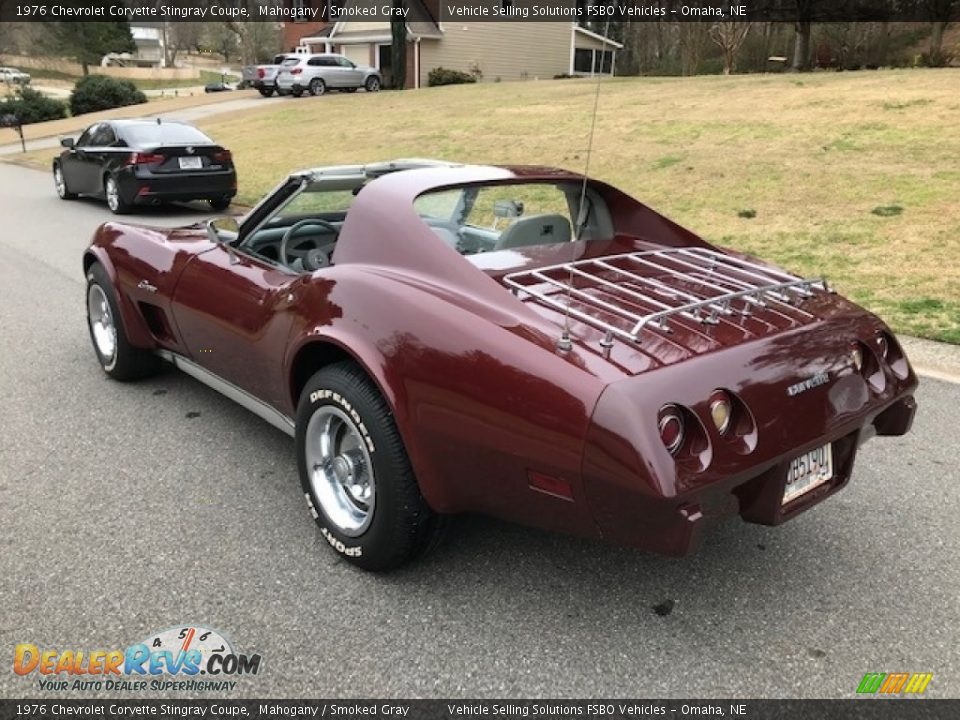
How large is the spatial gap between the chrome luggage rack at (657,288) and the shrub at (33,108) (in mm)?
35488

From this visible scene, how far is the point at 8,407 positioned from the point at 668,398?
391cm

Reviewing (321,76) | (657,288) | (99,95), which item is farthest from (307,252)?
(99,95)

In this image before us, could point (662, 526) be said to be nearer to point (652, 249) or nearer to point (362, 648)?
point (362, 648)

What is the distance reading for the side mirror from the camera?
12.7 feet

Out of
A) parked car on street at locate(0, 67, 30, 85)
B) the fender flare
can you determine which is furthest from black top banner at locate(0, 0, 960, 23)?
parked car on street at locate(0, 67, 30, 85)

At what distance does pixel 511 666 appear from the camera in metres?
2.41

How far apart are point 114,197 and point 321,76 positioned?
24.2m

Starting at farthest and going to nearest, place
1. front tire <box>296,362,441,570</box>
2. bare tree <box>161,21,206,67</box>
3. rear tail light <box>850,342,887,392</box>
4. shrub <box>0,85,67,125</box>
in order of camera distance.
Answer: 1. bare tree <box>161,21,206,67</box>
2. shrub <box>0,85,67,125</box>
3. rear tail light <box>850,342,887,392</box>
4. front tire <box>296,362,441,570</box>

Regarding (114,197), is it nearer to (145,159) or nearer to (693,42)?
(145,159)

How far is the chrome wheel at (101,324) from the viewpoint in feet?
15.5

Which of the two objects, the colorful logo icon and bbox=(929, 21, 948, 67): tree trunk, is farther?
bbox=(929, 21, 948, 67): tree trunk

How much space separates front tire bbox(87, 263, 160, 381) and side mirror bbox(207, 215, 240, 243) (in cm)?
82

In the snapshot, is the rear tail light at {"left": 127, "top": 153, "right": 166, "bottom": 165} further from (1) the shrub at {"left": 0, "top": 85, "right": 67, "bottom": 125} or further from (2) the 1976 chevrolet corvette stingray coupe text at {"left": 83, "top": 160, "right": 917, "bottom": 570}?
(1) the shrub at {"left": 0, "top": 85, "right": 67, "bottom": 125}

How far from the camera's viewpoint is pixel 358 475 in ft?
9.81
